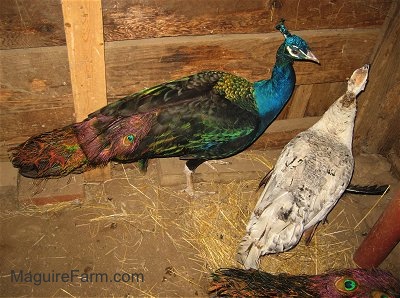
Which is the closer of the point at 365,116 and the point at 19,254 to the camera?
the point at 19,254

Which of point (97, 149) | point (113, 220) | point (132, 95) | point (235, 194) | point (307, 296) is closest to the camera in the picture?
point (307, 296)

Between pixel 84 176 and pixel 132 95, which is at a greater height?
pixel 132 95

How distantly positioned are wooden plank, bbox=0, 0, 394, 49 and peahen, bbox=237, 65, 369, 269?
614mm

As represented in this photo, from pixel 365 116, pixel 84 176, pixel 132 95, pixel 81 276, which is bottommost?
pixel 81 276

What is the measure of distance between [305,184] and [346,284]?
838 millimetres

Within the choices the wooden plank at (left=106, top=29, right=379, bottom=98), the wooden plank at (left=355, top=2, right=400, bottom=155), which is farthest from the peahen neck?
the wooden plank at (left=355, top=2, right=400, bottom=155)

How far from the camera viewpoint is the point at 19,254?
3037 mm

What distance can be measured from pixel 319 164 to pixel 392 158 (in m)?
1.73

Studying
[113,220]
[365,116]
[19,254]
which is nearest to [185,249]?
[113,220]

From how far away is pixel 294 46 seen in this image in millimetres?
2992

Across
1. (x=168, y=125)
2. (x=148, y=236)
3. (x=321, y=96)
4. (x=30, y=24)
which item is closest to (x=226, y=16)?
(x=168, y=125)

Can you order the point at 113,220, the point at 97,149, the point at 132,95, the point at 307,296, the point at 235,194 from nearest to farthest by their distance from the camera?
the point at 307,296 < the point at 97,149 < the point at 132,95 < the point at 113,220 < the point at 235,194

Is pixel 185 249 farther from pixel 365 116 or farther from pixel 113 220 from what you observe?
pixel 365 116

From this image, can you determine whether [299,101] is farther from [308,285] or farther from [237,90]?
[308,285]
